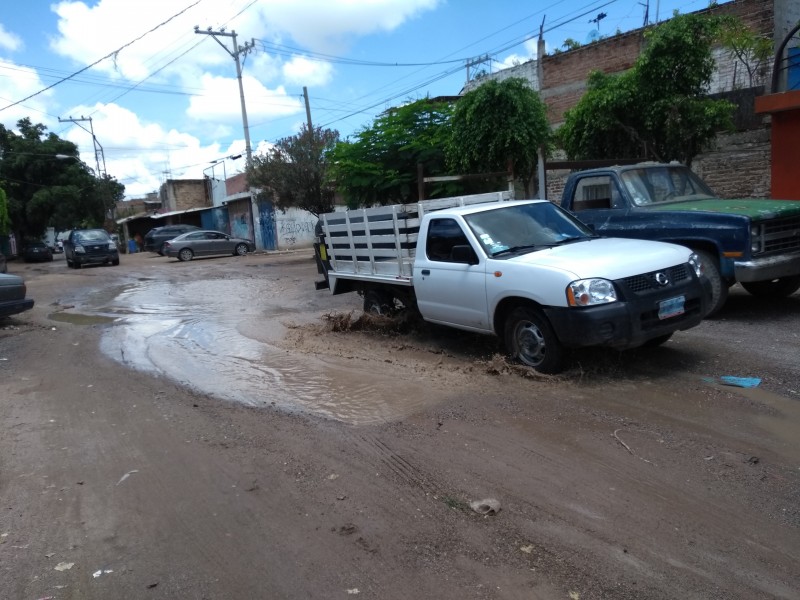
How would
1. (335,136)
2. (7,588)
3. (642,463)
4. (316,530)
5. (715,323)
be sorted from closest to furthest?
(7,588) → (316,530) → (642,463) → (715,323) → (335,136)

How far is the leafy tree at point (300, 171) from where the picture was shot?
26469mm

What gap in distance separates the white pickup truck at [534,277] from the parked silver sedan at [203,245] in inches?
937

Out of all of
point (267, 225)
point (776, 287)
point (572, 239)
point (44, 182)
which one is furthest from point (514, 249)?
point (44, 182)

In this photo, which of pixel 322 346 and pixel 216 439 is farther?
pixel 322 346

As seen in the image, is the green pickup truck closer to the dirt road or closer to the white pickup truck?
the dirt road

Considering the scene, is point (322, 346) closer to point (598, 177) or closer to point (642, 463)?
point (598, 177)

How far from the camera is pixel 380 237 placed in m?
8.77

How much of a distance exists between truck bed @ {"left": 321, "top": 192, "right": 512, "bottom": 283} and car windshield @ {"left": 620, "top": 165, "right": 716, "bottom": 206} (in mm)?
1829

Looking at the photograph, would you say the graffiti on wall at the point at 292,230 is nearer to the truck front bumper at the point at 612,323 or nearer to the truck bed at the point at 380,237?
the truck bed at the point at 380,237

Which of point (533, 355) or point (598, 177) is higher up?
point (598, 177)

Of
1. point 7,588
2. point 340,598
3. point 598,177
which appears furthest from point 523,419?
point 598,177

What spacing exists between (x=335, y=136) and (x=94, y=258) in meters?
12.6

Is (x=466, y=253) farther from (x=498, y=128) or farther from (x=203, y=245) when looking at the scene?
(x=203, y=245)

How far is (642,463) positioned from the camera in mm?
4316
